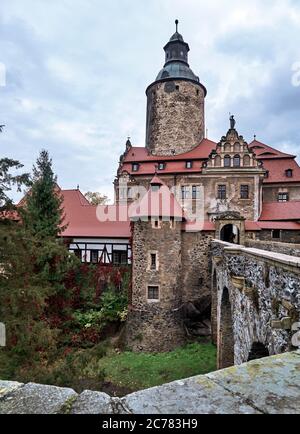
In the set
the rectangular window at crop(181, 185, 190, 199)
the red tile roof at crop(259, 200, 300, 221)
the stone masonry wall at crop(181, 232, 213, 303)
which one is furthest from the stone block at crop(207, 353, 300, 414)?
the rectangular window at crop(181, 185, 190, 199)

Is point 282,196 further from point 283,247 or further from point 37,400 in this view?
point 37,400

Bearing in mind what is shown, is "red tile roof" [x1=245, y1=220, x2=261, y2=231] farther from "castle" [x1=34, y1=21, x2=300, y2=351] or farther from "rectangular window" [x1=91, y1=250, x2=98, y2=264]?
"rectangular window" [x1=91, y1=250, x2=98, y2=264]

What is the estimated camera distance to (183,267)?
17.0 m

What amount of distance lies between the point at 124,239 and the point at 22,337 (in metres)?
11.7

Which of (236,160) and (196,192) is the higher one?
(236,160)

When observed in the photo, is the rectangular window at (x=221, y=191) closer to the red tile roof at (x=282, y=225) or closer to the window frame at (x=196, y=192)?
the window frame at (x=196, y=192)

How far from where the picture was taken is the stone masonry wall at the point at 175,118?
2486 cm

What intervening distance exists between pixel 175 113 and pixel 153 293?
16423 mm

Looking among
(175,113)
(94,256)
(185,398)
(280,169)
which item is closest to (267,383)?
(185,398)

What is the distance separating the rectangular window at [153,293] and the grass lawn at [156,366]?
2.86 metres

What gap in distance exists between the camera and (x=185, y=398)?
150cm

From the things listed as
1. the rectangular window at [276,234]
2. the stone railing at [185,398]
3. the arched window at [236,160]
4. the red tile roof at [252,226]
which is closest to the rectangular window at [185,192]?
the arched window at [236,160]

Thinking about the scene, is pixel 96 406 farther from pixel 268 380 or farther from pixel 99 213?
pixel 99 213
